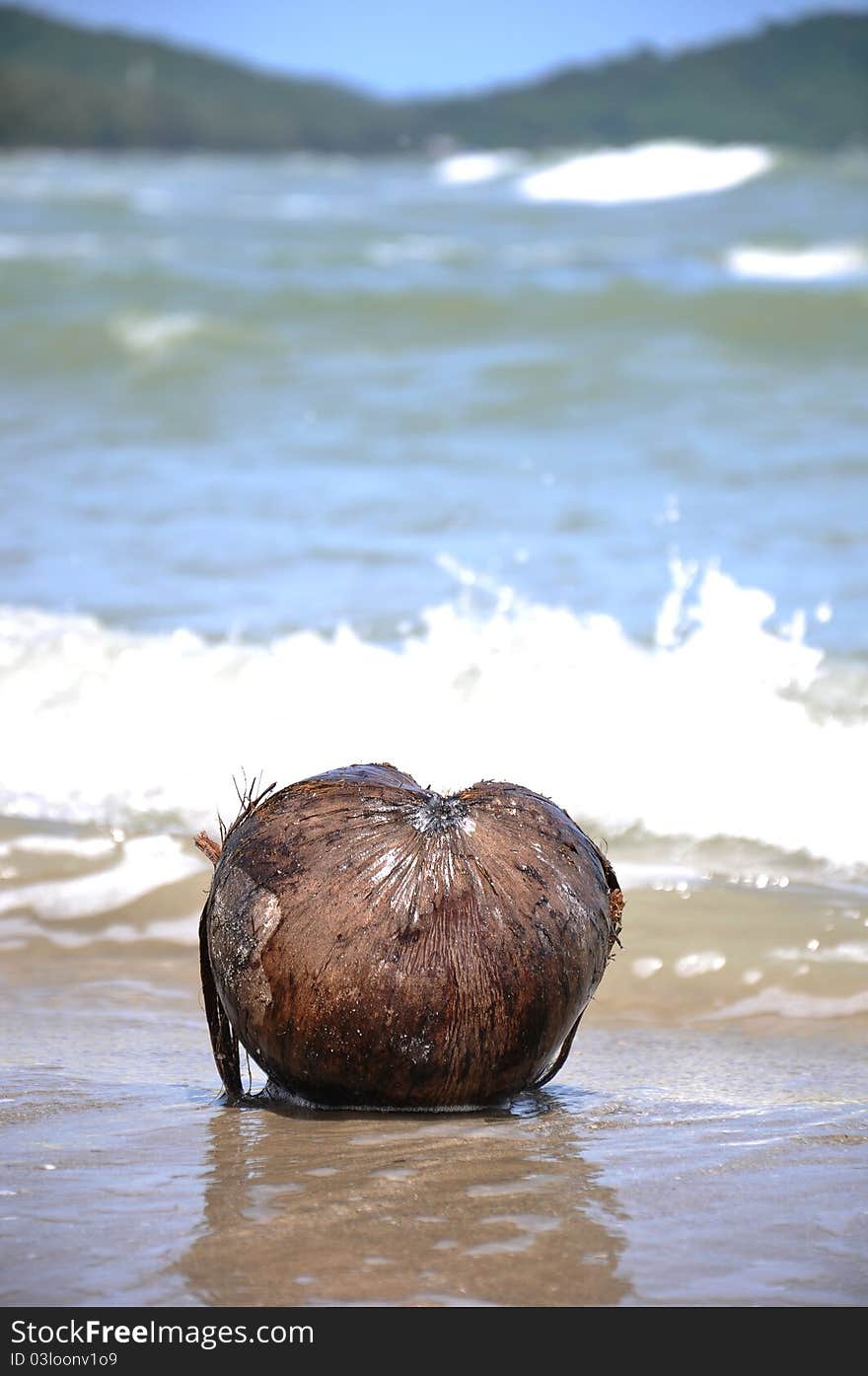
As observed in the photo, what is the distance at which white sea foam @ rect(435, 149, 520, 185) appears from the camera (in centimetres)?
3826

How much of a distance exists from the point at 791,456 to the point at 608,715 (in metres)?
4.13

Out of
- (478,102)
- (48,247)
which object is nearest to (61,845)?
(48,247)

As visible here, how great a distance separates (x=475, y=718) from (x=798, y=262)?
37.8 feet

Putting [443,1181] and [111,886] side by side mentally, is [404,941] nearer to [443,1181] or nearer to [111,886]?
[443,1181]

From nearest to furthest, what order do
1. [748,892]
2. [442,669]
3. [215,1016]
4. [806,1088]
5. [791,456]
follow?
[215,1016], [806,1088], [748,892], [442,669], [791,456]

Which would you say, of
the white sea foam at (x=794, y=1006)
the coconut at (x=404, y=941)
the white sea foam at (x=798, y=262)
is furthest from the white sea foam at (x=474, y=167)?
the coconut at (x=404, y=941)

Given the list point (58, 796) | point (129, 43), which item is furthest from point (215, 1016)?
point (129, 43)

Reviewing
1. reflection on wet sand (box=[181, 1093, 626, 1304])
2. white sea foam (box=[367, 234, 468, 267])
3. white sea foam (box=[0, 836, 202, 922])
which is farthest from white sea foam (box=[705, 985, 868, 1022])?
white sea foam (box=[367, 234, 468, 267])

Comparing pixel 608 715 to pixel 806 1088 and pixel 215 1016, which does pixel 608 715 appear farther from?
pixel 215 1016

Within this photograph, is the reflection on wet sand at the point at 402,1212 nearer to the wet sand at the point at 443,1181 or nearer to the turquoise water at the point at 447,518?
the wet sand at the point at 443,1181

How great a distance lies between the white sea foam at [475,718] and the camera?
5121 mm

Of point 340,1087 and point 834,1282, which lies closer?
point 834,1282

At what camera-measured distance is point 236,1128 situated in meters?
2.88

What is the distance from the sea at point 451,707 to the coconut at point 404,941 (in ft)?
0.45
